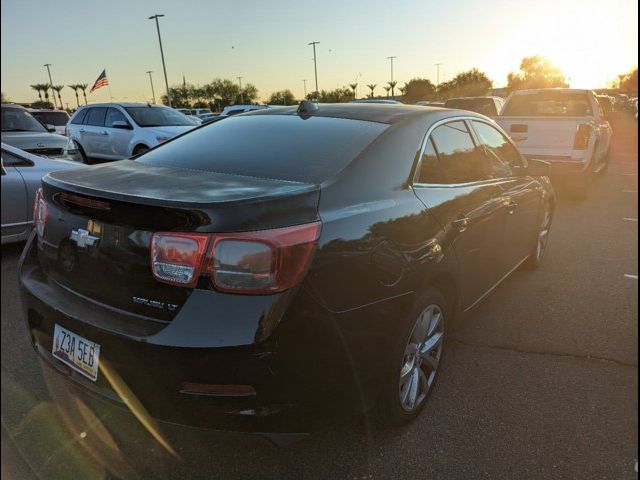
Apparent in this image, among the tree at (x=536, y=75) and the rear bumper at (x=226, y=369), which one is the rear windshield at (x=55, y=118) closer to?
the rear bumper at (x=226, y=369)

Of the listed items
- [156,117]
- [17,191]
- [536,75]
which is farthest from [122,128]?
[536,75]

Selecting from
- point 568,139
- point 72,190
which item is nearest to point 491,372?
point 72,190

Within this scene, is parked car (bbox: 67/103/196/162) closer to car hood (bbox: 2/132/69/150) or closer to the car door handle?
car hood (bbox: 2/132/69/150)

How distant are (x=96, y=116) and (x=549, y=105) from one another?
10467mm

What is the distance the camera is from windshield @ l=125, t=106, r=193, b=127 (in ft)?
36.3

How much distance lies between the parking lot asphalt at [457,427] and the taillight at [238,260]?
0.65m

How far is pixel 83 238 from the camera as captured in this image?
6.74 ft

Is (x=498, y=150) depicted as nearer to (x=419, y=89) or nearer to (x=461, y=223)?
(x=461, y=223)

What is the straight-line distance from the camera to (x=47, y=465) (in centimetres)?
223

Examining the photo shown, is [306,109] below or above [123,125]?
above

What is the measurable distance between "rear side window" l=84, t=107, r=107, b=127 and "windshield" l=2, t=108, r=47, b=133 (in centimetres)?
282

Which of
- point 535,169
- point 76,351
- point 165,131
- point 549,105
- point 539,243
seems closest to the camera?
point 76,351

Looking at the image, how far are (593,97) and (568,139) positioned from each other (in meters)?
2.12

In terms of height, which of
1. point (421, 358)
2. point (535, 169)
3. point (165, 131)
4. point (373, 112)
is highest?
point (373, 112)
